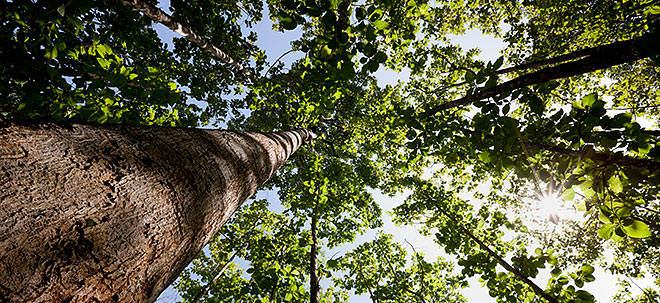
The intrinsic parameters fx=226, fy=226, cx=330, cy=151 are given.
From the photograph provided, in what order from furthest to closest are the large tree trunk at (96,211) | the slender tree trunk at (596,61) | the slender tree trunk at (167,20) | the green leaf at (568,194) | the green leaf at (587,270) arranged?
the slender tree trunk at (167,20) → the green leaf at (587,270) → the green leaf at (568,194) → the slender tree trunk at (596,61) → the large tree trunk at (96,211)

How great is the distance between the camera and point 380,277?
6.57 metres

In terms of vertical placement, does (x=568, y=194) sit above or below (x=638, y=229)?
above

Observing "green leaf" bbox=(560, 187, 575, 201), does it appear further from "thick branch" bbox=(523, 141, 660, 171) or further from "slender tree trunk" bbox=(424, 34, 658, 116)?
"slender tree trunk" bbox=(424, 34, 658, 116)

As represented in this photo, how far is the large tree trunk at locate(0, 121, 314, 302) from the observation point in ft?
1.43

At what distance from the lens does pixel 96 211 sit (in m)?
0.57

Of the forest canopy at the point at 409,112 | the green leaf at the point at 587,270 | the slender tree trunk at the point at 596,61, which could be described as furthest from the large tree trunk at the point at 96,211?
the green leaf at the point at 587,270

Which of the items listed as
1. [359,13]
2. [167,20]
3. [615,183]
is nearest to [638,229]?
[615,183]

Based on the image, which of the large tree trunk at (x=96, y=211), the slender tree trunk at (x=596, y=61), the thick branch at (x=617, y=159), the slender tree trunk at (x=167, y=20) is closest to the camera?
the large tree trunk at (x=96, y=211)

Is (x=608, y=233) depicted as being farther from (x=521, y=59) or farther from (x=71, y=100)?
(x=521, y=59)

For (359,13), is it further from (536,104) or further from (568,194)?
(568,194)

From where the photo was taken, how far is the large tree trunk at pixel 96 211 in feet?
1.43

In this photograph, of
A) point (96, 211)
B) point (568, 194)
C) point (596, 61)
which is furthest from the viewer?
point (568, 194)

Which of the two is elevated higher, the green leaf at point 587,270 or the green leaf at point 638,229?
the green leaf at point 587,270

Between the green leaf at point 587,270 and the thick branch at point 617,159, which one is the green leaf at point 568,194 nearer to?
the thick branch at point 617,159
